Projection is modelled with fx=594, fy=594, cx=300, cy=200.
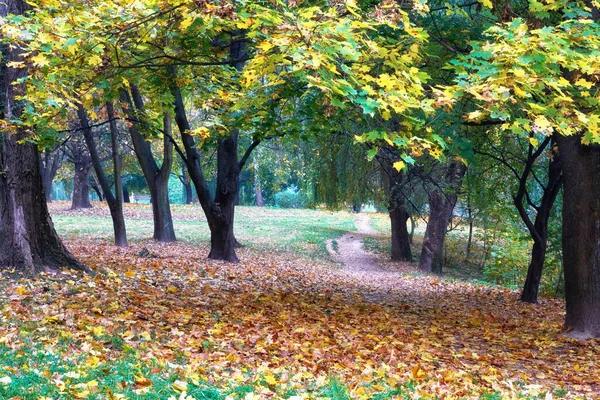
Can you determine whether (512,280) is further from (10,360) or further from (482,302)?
(10,360)

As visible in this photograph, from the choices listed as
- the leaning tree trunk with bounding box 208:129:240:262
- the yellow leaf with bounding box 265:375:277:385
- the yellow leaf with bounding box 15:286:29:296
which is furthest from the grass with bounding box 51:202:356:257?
the yellow leaf with bounding box 265:375:277:385

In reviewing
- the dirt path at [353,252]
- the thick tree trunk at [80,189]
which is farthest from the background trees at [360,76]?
the thick tree trunk at [80,189]

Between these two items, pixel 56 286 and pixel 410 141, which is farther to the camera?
pixel 56 286

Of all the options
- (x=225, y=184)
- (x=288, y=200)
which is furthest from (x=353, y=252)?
(x=288, y=200)

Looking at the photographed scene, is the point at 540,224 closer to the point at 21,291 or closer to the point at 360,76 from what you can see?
the point at 360,76

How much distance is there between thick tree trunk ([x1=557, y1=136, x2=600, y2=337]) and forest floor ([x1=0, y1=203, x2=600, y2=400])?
0.48 m

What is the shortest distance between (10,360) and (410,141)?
4.10 metres

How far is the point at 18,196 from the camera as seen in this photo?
8.53 metres

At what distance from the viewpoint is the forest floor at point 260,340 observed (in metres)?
4.62

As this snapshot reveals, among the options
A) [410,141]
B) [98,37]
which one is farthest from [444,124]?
[98,37]

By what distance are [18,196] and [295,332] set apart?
14.7ft

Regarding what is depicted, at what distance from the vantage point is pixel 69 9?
25.8ft

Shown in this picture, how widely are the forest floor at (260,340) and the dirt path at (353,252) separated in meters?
8.32

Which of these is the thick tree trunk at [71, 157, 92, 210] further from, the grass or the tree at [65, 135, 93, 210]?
the grass
